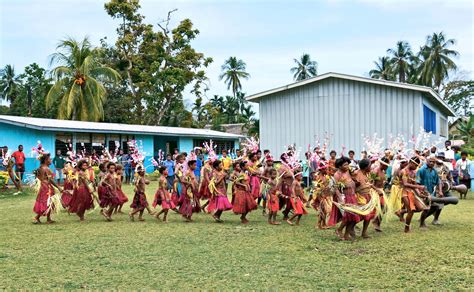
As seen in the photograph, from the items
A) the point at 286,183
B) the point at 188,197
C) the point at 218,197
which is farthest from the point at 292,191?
the point at 188,197

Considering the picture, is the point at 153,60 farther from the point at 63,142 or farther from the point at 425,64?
the point at 425,64

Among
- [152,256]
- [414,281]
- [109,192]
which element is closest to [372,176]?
[414,281]

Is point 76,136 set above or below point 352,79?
below

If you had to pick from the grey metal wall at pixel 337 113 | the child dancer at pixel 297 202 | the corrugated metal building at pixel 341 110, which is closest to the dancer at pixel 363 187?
the child dancer at pixel 297 202

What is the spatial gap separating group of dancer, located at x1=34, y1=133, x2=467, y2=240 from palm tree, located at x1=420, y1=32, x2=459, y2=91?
3939cm

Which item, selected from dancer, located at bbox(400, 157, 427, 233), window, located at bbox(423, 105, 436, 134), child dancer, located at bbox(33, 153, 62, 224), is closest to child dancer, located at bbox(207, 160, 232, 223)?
child dancer, located at bbox(33, 153, 62, 224)

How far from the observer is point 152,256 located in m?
6.56

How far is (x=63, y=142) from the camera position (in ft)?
69.9

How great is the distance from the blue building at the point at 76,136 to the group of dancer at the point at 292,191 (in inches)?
377

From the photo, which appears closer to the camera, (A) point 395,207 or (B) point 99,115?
(A) point 395,207

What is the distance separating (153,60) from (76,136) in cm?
1372

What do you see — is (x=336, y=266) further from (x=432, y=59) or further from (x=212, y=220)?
(x=432, y=59)

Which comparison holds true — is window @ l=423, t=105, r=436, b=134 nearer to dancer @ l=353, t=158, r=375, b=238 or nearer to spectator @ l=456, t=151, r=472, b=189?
spectator @ l=456, t=151, r=472, b=189

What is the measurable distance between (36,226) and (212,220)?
3.48 metres
